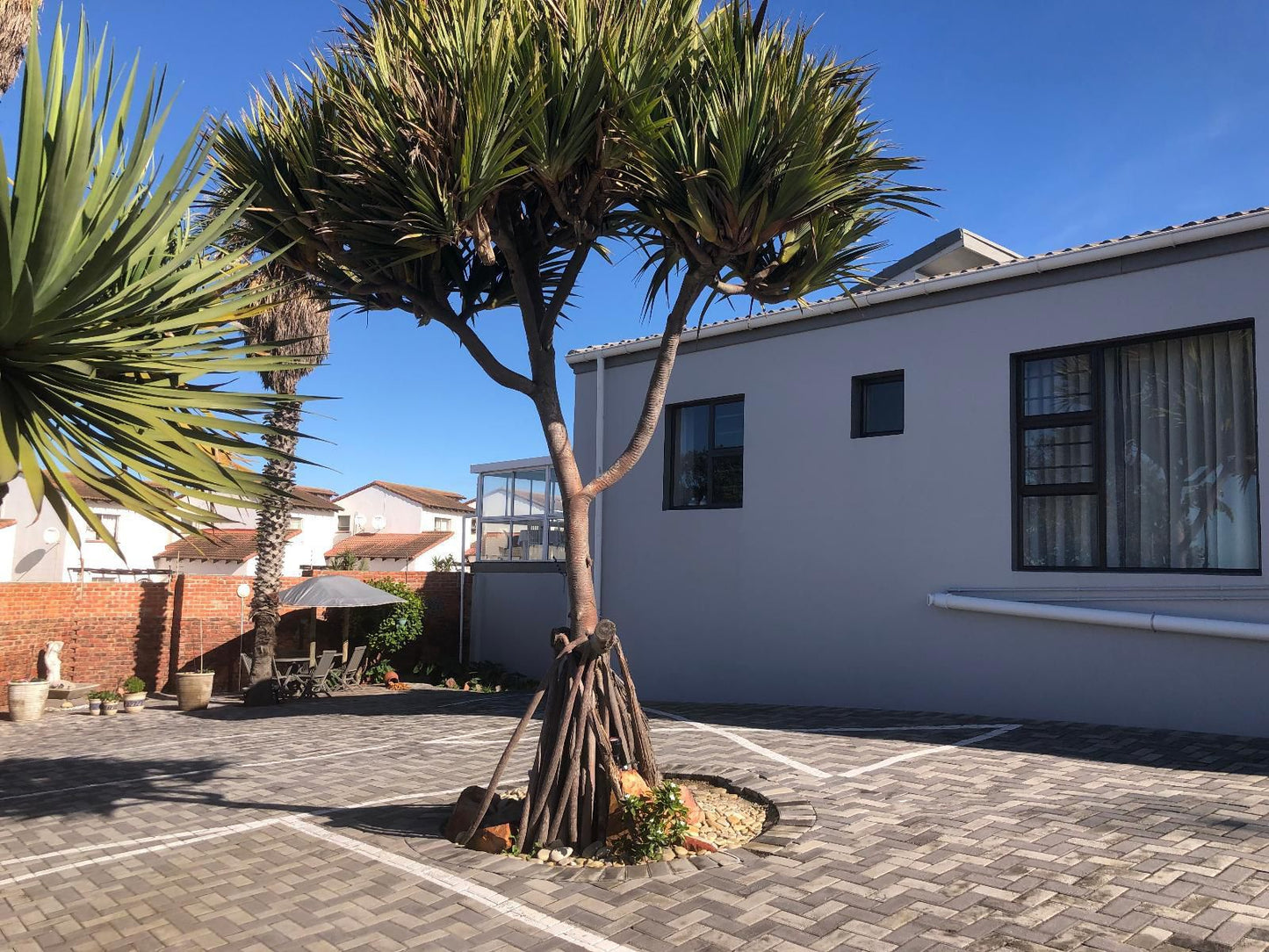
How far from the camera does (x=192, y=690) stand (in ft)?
45.6

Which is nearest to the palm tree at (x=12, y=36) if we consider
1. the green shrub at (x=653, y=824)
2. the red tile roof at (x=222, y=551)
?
the green shrub at (x=653, y=824)

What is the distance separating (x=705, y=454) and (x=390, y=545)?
96.7ft

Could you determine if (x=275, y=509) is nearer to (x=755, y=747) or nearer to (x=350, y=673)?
(x=350, y=673)

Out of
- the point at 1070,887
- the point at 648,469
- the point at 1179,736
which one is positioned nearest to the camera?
the point at 1070,887

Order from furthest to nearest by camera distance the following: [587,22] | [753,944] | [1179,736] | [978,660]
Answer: [978,660], [1179,736], [587,22], [753,944]

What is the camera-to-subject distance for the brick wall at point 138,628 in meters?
14.1

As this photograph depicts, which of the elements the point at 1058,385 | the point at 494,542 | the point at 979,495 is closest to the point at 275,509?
the point at 494,542

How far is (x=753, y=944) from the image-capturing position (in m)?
4.21

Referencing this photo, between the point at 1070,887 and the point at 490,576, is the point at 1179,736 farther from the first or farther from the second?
the point at 490,576

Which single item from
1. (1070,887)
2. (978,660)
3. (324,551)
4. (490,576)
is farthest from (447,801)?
(324,551)

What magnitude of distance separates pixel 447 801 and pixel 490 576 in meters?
12.8

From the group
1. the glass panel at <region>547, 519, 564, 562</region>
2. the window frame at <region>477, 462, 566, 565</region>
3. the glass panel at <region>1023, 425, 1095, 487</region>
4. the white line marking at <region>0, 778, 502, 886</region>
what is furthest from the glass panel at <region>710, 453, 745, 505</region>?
the white line marking at <region>0, 778, 502, 886</region>

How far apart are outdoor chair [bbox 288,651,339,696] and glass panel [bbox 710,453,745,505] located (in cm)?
756

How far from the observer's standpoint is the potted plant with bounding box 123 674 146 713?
1357cm
